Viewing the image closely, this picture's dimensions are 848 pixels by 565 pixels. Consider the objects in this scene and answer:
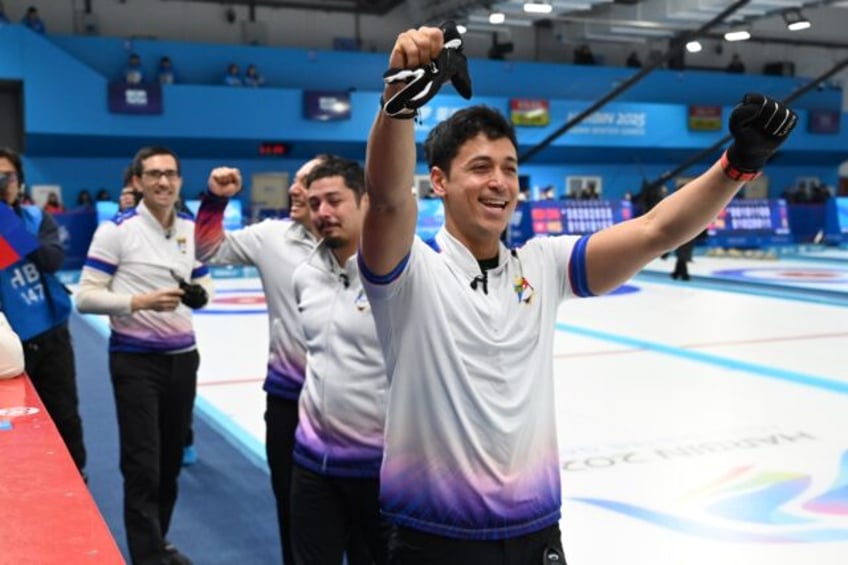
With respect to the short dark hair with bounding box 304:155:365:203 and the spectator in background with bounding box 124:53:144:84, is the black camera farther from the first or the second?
the spectator in background with bounding box 124:53:144:84

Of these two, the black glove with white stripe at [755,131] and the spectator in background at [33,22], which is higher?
the spectator in background at [33,22]

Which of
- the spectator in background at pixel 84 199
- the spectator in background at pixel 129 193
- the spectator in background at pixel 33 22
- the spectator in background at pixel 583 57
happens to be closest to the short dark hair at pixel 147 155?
the spectator in background at pixel 129 193

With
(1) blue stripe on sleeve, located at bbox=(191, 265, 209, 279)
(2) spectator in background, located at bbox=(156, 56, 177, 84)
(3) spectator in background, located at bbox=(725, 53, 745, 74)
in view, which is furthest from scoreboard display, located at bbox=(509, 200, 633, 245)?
(1) blue stripe on sleeve, located at bbox=(191, 265, 209, 279)

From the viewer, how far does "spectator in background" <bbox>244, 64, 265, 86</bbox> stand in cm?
2255

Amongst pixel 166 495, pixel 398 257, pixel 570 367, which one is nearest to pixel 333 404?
pixel 398 257

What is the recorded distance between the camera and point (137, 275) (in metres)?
4.07

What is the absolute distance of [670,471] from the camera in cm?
495

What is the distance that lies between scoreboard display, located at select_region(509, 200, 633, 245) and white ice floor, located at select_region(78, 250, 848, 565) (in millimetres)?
6634

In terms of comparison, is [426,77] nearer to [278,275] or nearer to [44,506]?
[44,506]

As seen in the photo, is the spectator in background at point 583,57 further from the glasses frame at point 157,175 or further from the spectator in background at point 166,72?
the glasses frame at point 157,175

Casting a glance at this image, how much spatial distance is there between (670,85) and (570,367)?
2234 cm

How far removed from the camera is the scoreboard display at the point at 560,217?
18812 mm

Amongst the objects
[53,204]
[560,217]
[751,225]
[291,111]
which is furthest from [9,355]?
[291,111]

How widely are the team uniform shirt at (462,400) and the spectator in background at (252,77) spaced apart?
70.6 ft
